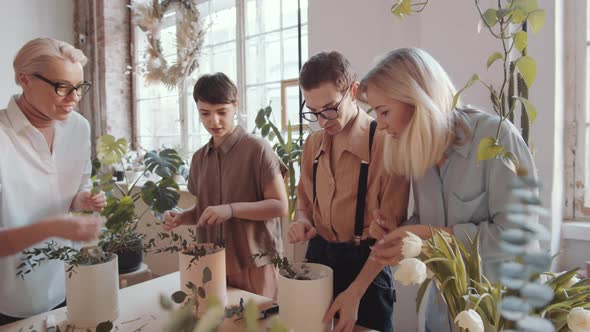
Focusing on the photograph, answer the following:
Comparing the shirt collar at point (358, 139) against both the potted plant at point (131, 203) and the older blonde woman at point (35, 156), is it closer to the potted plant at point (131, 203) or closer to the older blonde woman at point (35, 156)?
the potted plant at point (131, 203)

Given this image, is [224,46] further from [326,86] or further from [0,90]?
[326,86]

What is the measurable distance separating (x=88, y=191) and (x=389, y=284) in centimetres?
118

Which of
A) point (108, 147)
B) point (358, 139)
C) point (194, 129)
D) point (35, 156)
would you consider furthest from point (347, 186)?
point (194, 129)

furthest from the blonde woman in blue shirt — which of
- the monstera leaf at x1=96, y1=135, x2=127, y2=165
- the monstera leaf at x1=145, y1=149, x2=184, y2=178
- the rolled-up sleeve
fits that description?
the monstera leaf at x1=96, y1=135, x2=127, y2=165

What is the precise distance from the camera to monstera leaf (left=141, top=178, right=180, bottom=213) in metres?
1.84

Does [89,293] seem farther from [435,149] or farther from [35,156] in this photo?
[435,149]

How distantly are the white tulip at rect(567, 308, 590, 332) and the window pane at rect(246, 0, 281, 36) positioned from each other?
125 inches

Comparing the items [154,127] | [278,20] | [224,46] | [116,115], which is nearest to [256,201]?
[278,20]

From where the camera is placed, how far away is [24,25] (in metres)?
4.27

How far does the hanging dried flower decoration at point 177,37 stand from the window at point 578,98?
3.04 m

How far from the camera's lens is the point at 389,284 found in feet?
4.47

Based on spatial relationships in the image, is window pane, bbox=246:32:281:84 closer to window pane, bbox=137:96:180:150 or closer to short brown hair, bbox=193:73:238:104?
window pane, bbox=137:96:180:150

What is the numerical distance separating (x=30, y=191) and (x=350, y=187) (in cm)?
108

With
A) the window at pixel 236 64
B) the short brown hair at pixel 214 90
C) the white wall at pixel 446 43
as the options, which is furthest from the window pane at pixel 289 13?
the short brown hair at pixel 214 90
